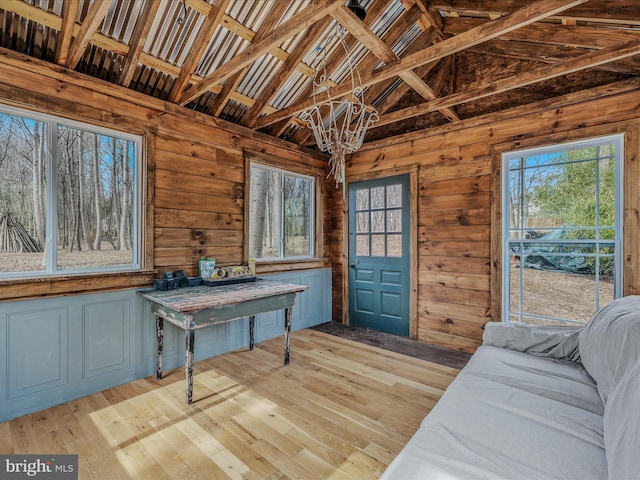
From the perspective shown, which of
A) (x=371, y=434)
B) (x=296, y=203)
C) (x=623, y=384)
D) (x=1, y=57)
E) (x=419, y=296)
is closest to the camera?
(x=623, y=384)

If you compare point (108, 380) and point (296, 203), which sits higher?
point (296, 203)

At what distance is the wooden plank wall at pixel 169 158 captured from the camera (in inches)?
88.5

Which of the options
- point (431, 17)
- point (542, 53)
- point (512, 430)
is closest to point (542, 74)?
point (542, 53)

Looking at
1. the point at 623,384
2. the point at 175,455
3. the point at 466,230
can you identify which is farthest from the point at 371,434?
the point at 466,230

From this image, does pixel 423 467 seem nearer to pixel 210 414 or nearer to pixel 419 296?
pixel 210 414

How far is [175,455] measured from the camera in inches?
69.7

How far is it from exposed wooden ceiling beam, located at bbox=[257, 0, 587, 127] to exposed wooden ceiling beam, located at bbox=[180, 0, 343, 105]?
2.52 ft

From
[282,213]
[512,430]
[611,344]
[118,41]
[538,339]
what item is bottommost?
[512,430]

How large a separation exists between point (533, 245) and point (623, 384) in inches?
83.6

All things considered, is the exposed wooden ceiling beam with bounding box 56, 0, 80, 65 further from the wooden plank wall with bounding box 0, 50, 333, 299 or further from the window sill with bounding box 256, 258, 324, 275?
the window sill with bounding box 256, 258, 324, 275

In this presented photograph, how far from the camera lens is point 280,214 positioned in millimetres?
4070

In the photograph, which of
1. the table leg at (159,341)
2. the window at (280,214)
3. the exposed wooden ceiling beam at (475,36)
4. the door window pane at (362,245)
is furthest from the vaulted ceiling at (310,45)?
the table leg at (159,341)

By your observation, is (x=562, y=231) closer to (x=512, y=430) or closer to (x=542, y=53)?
(x=542, y=53)

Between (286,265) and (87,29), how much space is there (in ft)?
9.39
